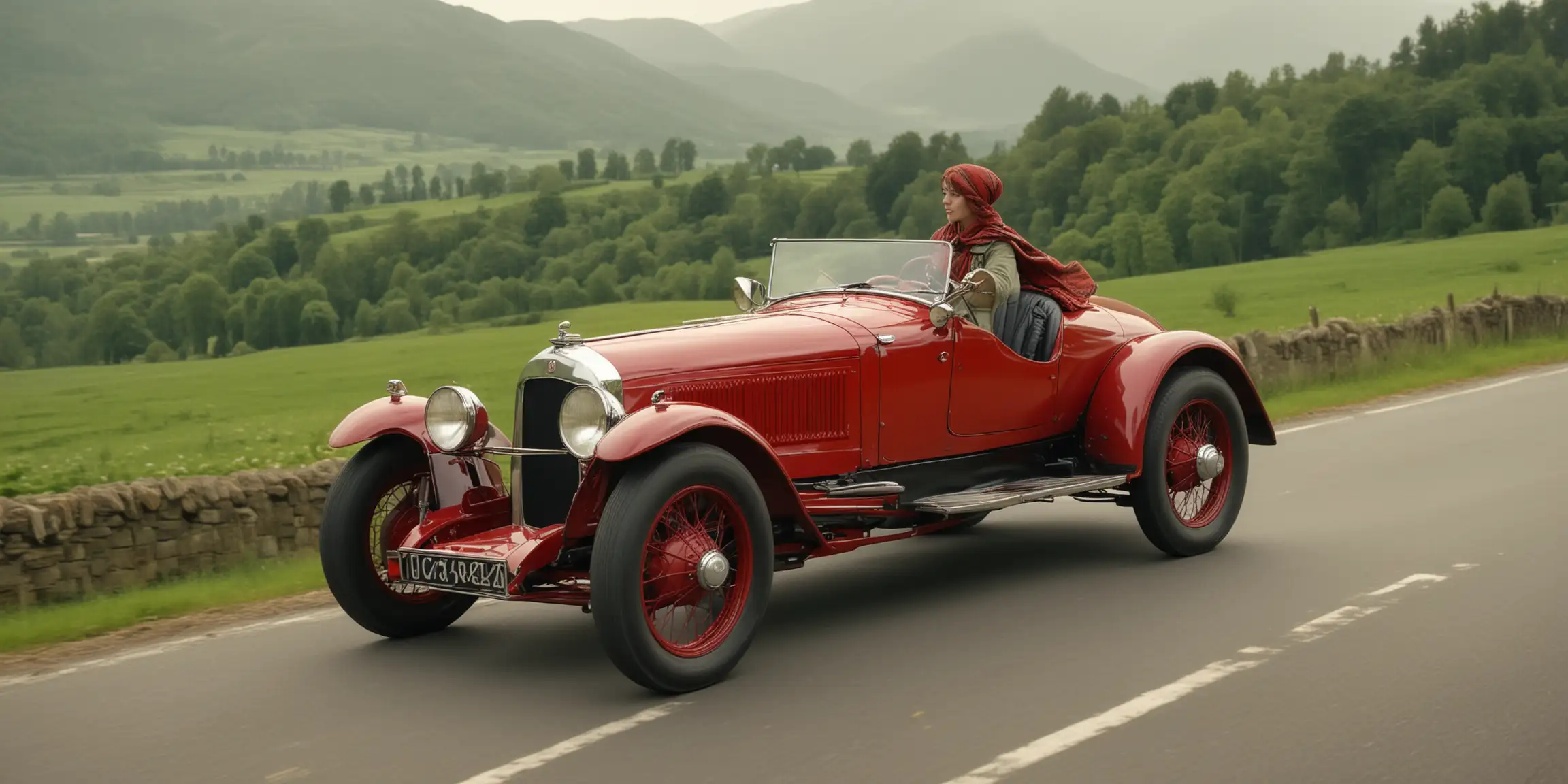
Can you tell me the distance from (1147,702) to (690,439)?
2014mm

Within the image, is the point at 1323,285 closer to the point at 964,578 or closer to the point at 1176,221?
the point at 1176,221

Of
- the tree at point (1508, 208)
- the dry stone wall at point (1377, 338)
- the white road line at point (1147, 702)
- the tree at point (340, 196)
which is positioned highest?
the tree at point (340, 196)

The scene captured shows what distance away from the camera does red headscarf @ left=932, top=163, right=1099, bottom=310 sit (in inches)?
311

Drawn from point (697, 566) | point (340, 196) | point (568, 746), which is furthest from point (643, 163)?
point (568, 746)

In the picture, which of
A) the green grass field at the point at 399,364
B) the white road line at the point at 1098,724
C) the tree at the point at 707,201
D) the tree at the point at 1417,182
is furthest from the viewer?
the tree at the point at 707,201

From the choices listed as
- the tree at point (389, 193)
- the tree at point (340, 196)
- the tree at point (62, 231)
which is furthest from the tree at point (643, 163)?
the tree at point (62, 231)

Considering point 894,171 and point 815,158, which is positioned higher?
point 815,158

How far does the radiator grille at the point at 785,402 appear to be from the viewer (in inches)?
251

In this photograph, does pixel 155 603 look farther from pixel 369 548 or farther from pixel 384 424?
pixel 384 424

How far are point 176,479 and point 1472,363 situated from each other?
53.9ft

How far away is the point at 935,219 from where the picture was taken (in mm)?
90562

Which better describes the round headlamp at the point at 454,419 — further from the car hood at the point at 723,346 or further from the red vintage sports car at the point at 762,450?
the car hood at the point at 723,346

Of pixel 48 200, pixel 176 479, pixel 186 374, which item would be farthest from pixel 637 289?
pixel 48 200

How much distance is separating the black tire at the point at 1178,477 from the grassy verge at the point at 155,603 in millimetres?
4447
